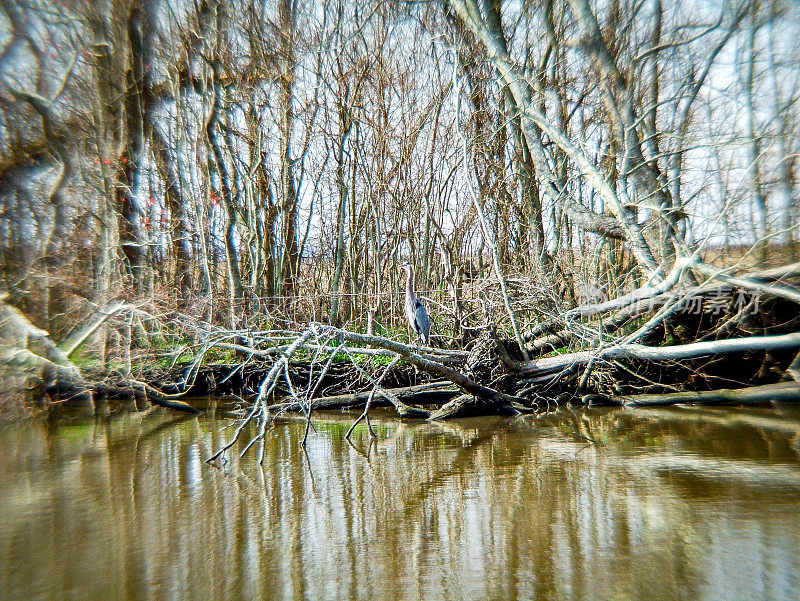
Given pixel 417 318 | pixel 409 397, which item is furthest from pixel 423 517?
pixel 409 397

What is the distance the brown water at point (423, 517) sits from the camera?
3.29 metres

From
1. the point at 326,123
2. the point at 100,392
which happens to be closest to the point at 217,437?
the point at 100,392

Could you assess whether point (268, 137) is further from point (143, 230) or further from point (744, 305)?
point (744, 305)

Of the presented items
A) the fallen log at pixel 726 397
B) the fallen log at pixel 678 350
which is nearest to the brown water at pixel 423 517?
the fallen log at pixel 726 397

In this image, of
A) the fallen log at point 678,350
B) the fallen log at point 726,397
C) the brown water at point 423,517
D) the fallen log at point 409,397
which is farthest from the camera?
the fallen log at point 409,397

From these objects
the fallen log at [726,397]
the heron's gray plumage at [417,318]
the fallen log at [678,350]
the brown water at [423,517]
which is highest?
the heron's gray plumage at [417,318]

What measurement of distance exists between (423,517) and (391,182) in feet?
30.7

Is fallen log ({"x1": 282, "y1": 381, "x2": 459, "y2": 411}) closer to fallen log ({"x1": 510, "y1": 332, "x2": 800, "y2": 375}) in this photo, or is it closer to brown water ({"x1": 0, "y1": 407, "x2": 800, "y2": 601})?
fallen log ({"x1": 510, "y1": 332, "x2": 800, "y2": 375})

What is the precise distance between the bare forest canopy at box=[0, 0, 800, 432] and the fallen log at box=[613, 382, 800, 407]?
0.47m

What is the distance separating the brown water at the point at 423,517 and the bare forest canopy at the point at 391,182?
141cm

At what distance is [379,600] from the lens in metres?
3.11

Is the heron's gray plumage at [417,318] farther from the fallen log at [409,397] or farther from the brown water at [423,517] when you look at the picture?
the brown water at [423,517]

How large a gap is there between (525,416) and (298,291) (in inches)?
268

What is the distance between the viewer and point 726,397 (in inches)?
312
